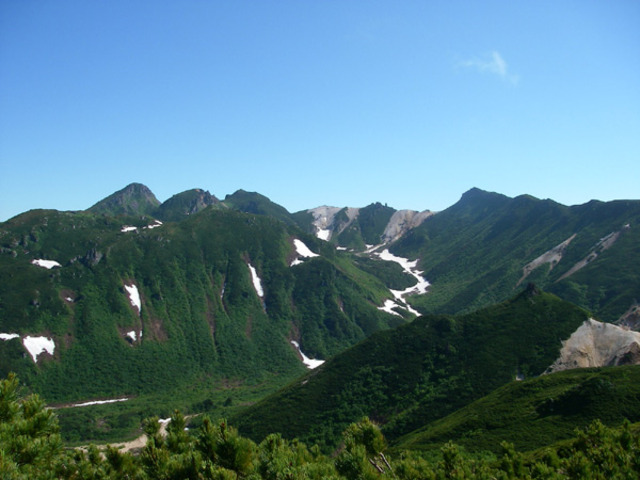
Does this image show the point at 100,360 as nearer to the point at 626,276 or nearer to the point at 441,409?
the point at 441,409

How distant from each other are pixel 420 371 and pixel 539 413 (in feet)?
111

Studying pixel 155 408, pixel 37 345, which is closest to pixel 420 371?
pixel 155 408

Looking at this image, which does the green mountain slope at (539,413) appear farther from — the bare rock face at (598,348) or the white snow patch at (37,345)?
the white snow patch at (37,345)

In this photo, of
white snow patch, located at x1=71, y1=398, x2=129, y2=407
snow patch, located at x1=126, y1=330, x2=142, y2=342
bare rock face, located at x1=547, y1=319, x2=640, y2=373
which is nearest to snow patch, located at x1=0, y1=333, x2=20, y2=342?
white snow patch, located at x1=71, y1=398, x2=129, y2=407

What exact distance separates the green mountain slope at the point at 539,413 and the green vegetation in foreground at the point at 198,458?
3792 cm

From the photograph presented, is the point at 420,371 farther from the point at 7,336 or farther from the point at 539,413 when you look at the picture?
the point at 7,336

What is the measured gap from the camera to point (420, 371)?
339ft

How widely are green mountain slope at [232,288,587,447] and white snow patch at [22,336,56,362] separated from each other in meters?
101

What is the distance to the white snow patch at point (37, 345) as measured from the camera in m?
159

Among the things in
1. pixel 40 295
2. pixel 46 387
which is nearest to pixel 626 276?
pixel 46 387

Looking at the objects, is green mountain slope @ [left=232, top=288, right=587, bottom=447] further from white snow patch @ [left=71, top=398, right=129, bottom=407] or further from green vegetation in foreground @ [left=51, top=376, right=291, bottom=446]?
white snow patch @ [left=71, top=398, right=129, bottom=407]

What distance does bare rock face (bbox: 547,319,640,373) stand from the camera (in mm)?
93312

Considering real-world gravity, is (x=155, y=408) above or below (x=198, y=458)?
below

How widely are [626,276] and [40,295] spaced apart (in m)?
252
